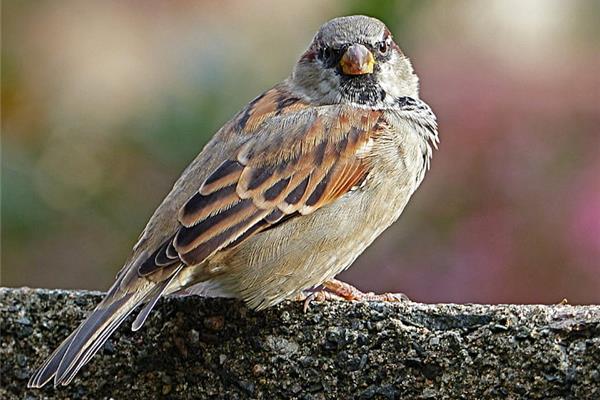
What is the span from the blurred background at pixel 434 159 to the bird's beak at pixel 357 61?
0.56ft

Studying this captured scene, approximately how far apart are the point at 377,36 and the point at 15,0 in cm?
113

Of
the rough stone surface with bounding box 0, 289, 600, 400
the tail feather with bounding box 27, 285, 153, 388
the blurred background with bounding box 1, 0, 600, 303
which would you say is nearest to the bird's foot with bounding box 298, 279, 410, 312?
the blurred background with bounding box 1, 0, 600, 303

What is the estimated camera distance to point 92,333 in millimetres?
2361

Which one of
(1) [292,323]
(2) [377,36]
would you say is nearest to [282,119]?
(2) [377,36]

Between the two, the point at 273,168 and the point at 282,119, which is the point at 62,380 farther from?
the point at 282,119

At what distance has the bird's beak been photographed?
3246 millimetres

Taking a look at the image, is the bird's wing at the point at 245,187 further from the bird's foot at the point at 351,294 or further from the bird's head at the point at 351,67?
the bird's foot at the point at 351,294

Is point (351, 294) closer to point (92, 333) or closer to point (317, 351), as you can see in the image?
point (317, 351)

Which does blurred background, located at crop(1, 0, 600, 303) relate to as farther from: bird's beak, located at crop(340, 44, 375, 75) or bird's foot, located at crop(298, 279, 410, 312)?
bird's foot, located at crop(298, 279, 410, 312)

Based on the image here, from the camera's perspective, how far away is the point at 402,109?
10.7ft

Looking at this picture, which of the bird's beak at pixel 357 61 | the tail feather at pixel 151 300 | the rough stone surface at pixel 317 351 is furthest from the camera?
the bird's beak at pixel 357 61

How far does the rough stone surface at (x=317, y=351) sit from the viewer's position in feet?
7.16

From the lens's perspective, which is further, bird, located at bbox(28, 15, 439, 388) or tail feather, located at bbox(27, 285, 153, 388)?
bird, located at bbox(28, 15, 439, 388)

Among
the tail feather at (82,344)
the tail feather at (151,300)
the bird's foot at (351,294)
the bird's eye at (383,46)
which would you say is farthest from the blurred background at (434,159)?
the tail feather at (82,344)
